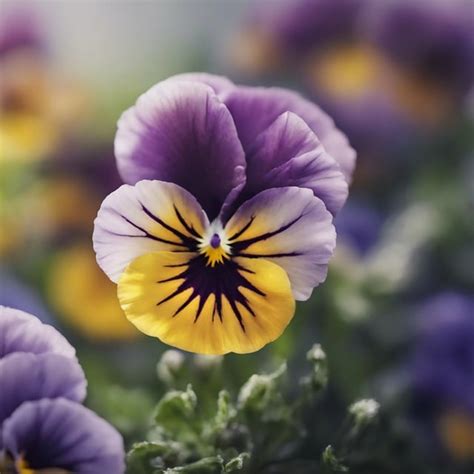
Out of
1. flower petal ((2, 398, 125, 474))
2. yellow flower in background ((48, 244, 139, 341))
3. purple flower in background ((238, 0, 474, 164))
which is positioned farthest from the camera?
purple flower in background ((238, 0, 474, 164))

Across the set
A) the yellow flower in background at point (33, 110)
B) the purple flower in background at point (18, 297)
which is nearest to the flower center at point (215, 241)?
the purple flower in background at point (18, 297)

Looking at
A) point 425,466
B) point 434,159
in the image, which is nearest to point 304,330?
point 425,466

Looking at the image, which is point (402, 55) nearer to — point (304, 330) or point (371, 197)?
point (371, 197)

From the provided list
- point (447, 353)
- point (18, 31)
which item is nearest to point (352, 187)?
point (447, 353)

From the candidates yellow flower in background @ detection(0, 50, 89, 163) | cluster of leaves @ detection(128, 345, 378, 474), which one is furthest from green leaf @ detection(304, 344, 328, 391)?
yellow flower in background @ detection(0, 50, 89, 163)

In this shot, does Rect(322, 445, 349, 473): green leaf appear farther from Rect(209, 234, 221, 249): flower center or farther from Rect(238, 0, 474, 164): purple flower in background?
Rect(238, 0, 474, 164): purple flower in background

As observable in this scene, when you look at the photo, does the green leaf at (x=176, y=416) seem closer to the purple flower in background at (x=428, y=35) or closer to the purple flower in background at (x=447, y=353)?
the purple flower in background at (x=447, y=353)
